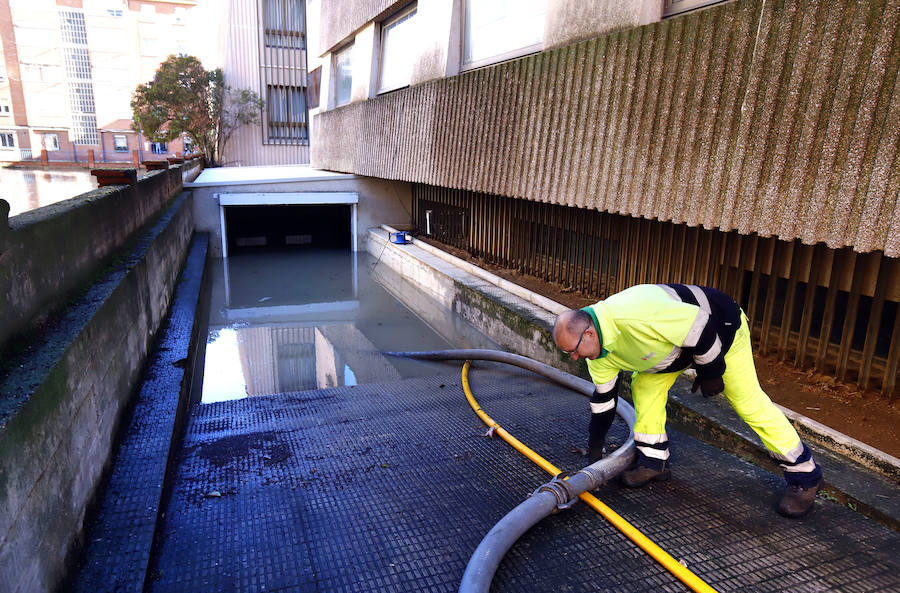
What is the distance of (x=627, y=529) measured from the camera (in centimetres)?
305

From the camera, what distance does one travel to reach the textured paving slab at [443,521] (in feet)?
9.04

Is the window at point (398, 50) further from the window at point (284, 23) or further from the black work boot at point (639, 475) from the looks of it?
the window at point (284, 23)

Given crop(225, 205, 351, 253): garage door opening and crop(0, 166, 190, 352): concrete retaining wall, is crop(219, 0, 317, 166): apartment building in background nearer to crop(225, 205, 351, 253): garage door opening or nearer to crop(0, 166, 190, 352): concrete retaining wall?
crop(225, 205, 351, 253): garage door opening

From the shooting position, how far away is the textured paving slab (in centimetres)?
276

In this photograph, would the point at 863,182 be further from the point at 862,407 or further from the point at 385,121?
the point at 385,121

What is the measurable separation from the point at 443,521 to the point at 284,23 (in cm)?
2711

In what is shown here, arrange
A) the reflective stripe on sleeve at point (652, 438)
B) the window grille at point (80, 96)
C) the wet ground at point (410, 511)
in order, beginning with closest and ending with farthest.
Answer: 1. the wet ground at point (410, 511)
2. the reflective stripe on sleeve at point (652, 438)
3. the window grille at point (80, 96)

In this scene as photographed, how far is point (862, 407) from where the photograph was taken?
4.08 metres

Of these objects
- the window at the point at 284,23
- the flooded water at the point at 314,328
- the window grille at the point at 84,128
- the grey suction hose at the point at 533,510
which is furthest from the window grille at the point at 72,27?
the grey suction hose at the point at 533,510

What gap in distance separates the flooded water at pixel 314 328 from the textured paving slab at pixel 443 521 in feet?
6.84

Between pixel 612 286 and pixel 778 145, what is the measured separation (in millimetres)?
3150

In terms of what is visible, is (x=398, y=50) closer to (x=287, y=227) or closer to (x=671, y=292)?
(x=287, y=227)

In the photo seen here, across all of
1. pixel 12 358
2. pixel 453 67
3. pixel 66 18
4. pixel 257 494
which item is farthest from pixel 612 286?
pixel 66 18

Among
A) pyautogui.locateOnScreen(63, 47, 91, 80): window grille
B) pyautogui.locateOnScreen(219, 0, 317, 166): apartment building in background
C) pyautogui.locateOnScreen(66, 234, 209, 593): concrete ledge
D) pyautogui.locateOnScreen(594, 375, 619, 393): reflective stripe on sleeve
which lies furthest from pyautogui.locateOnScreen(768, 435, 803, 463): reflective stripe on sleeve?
pyautogui.locateOnScreen(63, 47, 91, 80): window grille
